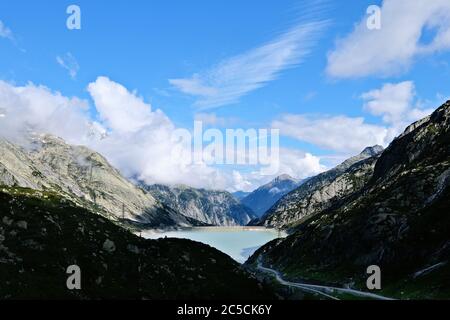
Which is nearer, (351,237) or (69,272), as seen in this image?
Answer: (69,272)

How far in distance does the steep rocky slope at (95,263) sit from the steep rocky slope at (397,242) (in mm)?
34985

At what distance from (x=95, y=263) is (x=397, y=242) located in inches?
3346

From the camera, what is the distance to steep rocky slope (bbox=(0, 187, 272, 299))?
58625mm

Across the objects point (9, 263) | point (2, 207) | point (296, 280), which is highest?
point (2, 207)

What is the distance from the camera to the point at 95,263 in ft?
227

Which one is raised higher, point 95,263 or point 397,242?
point 397,242

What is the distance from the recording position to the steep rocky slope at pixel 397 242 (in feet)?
326

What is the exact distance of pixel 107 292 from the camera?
63.2 meters

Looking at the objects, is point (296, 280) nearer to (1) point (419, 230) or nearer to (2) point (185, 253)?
(1) point (419, 230)

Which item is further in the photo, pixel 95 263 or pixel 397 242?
pixel 397 242

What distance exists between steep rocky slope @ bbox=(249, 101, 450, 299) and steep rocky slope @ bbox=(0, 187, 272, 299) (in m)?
35.0
